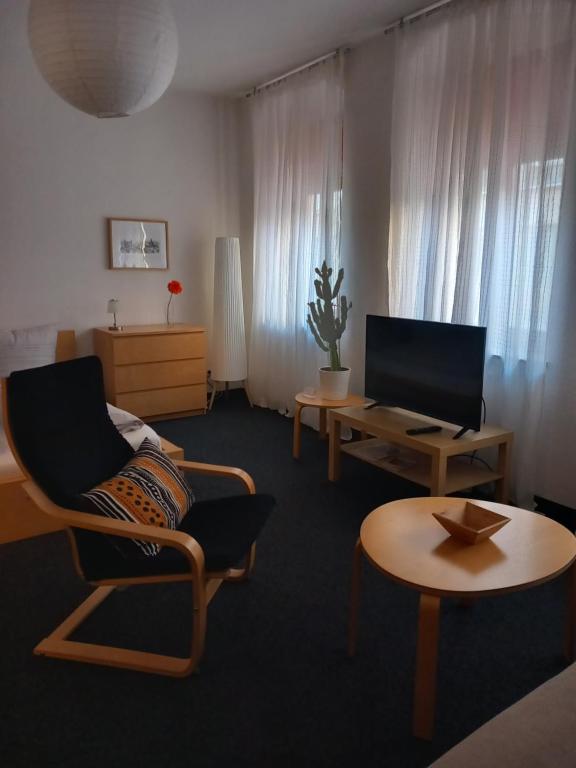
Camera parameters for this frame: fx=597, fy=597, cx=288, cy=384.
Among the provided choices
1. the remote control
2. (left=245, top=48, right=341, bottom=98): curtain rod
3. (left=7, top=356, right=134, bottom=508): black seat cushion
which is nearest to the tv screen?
the remote control

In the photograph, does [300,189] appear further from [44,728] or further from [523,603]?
[44,728]

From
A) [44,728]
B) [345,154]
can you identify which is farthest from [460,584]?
[345,154]

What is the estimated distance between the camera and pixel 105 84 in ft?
6.70

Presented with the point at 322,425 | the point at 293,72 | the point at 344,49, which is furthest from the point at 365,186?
the point at 322,425

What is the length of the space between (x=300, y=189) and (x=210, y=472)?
286 cm

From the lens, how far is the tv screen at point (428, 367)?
2979mm

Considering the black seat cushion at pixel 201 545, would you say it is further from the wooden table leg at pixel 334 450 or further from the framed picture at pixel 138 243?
the framed picture at pixel 138 243

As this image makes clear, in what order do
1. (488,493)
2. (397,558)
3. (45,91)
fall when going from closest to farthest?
1. (397,558)
2. (488,493)
3. (45,91)

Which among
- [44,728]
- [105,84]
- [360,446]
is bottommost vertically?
[44,728]

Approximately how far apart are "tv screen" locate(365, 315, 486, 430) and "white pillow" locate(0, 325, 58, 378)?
214 centimetres

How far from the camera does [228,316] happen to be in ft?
17.1

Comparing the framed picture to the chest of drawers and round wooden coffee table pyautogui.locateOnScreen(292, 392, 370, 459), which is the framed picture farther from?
round wooden coffee table pyautogui.locateOnScreen(292, 392, 370, 459)

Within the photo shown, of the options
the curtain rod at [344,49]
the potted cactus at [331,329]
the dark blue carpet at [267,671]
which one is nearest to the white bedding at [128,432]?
the dark blue carpet at [267,671]

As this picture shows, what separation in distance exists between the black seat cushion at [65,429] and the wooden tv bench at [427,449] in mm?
1386
